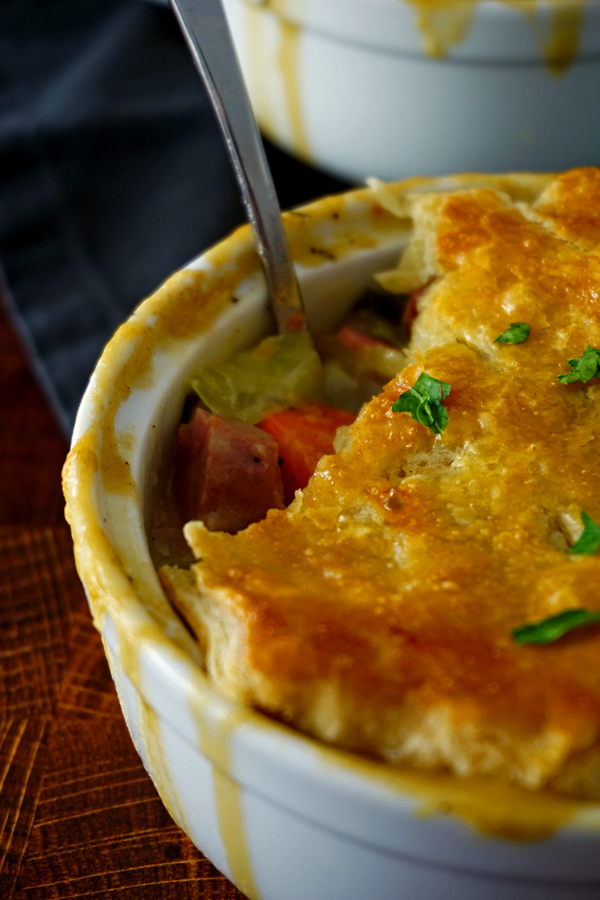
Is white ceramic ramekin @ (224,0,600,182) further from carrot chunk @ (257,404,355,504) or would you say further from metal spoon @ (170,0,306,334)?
carrot chunk @ (257,404,355,504)

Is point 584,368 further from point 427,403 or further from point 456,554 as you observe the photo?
point 456,554

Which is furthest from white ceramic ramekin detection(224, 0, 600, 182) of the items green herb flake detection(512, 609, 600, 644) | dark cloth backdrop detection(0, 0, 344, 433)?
green herb flake detection(512, 609, 600, 644)

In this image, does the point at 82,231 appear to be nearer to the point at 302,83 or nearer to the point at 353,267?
the point at 302,83

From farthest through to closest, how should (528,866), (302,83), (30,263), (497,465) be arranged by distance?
(30,263) → (302,83) → (497,465) → (528,866)

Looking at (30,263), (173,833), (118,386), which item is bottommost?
(173,833)

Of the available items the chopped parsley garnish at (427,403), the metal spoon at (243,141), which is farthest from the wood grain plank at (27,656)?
the chopped parsley garnish at (427,403)

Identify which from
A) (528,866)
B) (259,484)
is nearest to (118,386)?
(259,484)

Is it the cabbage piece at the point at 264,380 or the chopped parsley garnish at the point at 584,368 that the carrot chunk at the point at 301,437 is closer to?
the cabbage piece at the point at 264,380
